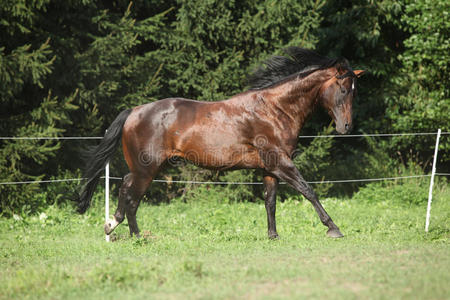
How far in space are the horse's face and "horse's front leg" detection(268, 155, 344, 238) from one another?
0.86 meters

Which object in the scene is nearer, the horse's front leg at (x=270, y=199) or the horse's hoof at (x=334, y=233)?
the horse's hoof at (x=334, y=233)

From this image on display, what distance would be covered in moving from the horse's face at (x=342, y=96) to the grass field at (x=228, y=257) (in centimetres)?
161

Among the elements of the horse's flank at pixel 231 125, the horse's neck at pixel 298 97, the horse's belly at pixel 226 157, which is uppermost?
the horse's neck at pixel 298 97

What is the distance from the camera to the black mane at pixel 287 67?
6.74 meters

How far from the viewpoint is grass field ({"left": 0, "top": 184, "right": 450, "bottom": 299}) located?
3967mm

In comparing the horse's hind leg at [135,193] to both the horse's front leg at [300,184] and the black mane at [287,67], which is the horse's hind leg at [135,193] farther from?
the black mane at [287,67]

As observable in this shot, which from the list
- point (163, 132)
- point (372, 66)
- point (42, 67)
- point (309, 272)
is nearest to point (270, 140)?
point (163, 132)

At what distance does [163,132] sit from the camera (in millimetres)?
6516

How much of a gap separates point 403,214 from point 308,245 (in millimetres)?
3888

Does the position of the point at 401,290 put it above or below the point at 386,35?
below

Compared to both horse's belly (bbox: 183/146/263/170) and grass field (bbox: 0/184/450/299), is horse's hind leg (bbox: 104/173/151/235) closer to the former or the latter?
grass field (bbox: 0/184/450/299)

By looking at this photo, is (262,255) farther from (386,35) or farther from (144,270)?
(386,35)

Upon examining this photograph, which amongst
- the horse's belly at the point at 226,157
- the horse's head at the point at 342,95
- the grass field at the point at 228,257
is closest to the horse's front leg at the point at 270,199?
the grass field at the point at 228,257

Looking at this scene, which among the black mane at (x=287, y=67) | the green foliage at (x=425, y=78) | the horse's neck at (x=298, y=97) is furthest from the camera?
the green foliage at (x=425, y=78)
